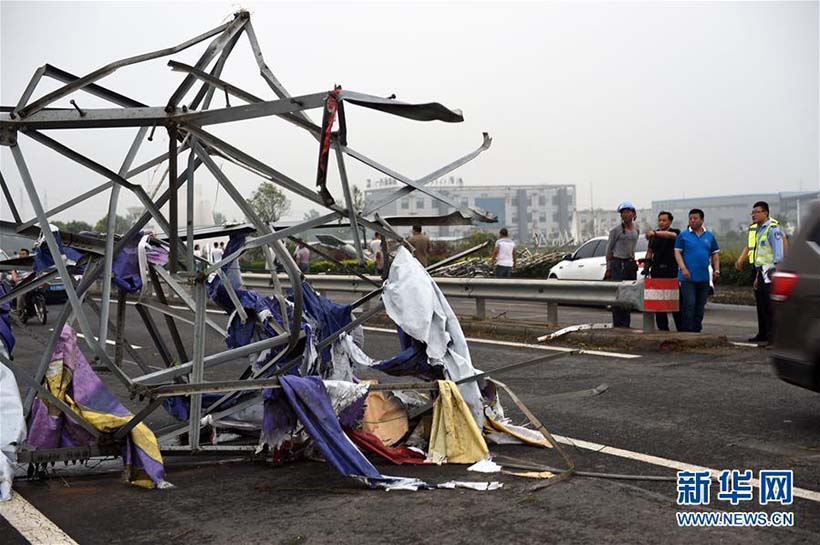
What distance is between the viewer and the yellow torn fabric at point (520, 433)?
20.5 ft

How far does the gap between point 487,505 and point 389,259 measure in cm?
216

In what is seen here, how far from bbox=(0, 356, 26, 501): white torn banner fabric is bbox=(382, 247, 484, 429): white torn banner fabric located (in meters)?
2.43

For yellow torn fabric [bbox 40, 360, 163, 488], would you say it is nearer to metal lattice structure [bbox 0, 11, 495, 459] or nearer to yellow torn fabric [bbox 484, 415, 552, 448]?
metal lattice structure [bbox 0, 11, 495, 459]

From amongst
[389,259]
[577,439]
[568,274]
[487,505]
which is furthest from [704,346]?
[568,274]

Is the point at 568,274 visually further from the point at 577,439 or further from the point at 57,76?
the point at 57,76

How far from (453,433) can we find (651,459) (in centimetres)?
131

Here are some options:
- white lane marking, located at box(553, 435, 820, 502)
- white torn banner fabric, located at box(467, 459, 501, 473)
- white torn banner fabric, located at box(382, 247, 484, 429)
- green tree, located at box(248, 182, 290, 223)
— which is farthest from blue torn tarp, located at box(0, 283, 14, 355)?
→ white lane marking, located at box(553, 435, 820, 502)

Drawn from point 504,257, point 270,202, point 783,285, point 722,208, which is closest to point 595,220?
point 722,208

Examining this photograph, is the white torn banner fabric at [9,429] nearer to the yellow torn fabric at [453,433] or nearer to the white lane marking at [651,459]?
the yellow torn fabric at [453,433]

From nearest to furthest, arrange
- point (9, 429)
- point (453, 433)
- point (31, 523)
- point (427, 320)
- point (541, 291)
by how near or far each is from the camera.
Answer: point (31, 523) < point (9, 429) < point (453, 433) < point (427, 320) < point (541, 291)

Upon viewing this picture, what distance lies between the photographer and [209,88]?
597 cm

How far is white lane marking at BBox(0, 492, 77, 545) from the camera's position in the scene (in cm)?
463

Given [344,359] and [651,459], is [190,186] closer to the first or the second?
[344,359]

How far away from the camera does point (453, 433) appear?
19.4 ft
